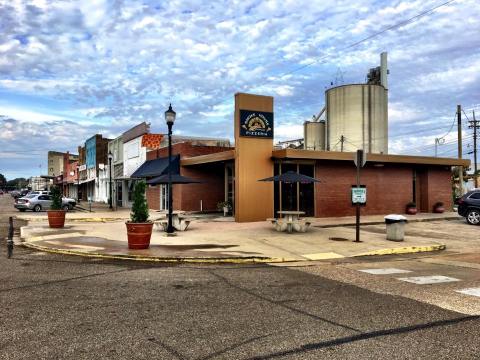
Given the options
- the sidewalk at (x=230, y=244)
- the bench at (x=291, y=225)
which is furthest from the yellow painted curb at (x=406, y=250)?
the bench at (x=291, y=225)

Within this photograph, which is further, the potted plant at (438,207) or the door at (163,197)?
the door at (163,197)

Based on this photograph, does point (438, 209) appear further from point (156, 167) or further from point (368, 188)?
point (156, 167)

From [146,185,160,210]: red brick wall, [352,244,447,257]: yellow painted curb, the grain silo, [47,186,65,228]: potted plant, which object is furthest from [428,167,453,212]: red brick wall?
the grain silo

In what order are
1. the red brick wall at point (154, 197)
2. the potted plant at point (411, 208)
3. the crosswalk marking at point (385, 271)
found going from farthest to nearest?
1. the red brick wall at point (154, 197)
2. the potted plant at point (411, 208)
3. the crosswalk marking at point (385, 271)

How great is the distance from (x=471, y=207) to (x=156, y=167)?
19256 mm

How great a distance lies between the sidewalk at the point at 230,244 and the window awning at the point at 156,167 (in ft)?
33.1

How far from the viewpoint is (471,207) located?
21719mm

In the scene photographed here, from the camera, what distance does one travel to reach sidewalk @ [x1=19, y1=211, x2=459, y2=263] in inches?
470

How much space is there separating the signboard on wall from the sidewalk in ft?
16.3

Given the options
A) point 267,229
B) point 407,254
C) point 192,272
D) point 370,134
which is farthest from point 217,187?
point 370,134

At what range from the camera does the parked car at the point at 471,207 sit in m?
21.5

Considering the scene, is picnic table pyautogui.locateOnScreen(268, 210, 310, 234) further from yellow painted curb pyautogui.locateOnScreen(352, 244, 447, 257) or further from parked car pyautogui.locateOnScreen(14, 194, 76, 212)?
parked car pyautogui.locateOnScreen(14, 194, 76, 212)

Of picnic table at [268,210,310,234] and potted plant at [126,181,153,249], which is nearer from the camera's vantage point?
potted plant at [126,181,153,249]

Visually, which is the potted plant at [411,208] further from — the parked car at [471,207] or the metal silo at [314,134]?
the metal silo at [314,134]
